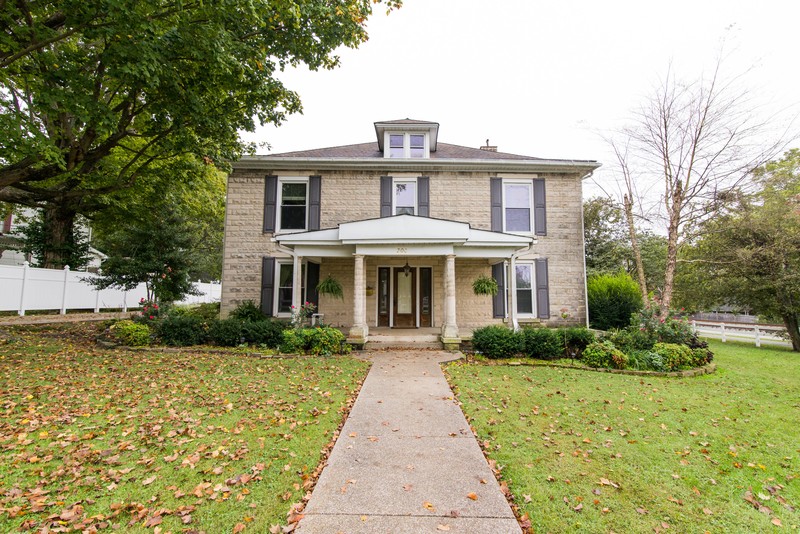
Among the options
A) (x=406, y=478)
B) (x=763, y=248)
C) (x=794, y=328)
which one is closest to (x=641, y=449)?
(x=406, y=478)

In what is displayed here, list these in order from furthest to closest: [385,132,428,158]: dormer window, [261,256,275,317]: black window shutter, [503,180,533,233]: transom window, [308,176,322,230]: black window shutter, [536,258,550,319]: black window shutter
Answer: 1. [385,132,428,158]: dormer window
2. [503,180,533,233]: transom window
3. [308,176,322,230]: black window shutter
4. [536,258,550,319]: black window shutter
5. [261,256,275,317]: black window shutter

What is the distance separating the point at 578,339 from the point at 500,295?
3.47 meters

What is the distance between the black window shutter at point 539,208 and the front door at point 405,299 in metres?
4.82

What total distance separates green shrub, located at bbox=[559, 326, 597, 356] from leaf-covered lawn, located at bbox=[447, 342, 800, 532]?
1.59m

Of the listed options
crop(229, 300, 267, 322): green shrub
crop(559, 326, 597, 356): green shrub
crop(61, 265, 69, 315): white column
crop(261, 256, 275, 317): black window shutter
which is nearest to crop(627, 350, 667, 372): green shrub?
crop(559, 326, 597, 356): green shrub

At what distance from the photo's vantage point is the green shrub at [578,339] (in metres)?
8.77

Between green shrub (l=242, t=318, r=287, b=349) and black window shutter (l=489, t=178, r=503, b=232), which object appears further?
black window shutter (l=489, t=178, r=503, b=232)

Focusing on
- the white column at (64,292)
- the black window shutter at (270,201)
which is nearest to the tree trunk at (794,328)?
the black window shutter at (270,201)

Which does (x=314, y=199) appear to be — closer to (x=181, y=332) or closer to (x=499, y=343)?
(x=181, y=332)

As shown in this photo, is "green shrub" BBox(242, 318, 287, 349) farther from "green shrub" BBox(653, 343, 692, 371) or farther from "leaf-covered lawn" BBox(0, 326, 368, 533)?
"green shrub" BBox(653, 343, 692, 371)

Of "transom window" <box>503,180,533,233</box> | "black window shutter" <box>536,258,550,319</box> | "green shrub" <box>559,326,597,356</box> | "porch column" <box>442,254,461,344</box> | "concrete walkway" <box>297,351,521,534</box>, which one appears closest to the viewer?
"concrete walkway" <box>297,351,521,534</box>

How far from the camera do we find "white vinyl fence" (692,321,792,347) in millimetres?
13320

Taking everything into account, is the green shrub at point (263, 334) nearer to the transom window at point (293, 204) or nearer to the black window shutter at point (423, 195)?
the transom window at point (293, 204)

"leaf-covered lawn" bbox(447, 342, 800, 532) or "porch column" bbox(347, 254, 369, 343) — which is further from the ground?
"porch column" bbox(347, 254, 369, 343)
